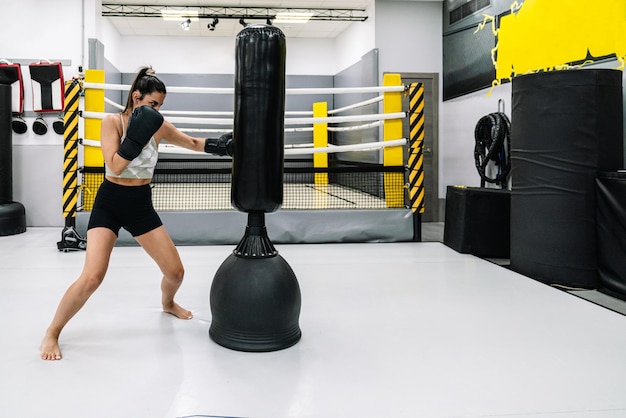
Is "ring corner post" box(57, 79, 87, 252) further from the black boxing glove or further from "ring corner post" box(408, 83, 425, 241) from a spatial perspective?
"ring corner post" box(408, 83, 425, 241)

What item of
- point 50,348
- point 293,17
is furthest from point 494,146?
point 293,17

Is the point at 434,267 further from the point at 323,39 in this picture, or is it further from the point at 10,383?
the point at 323,39

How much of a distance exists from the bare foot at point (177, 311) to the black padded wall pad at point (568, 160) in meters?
2.47

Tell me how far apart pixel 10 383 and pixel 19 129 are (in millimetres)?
5413

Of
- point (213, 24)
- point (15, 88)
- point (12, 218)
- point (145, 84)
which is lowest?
point (12, 218)

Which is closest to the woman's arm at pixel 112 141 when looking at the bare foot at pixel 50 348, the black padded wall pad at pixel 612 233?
the bare foot at pixel 50 348

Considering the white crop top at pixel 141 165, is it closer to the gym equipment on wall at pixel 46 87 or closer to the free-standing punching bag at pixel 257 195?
the free-standing punching bag at pixel 257 195

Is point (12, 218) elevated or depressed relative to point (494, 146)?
depressed

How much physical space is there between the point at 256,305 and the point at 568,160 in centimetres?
251

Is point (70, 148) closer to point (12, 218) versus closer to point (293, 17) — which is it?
point (12, 218)

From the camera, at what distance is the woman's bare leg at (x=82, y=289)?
2.15 meters

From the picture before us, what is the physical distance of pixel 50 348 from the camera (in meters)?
2.14

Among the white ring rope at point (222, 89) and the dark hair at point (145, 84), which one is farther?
the white ring rope at point (222, 89)

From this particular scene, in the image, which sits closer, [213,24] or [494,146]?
[494,146]
